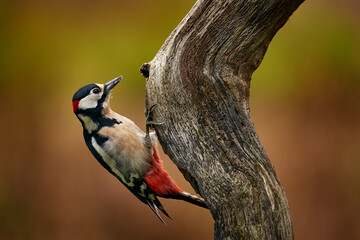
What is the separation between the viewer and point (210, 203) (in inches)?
64.7

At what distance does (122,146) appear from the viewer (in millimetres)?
1993

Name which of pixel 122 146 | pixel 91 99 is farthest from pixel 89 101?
pixel 122 146

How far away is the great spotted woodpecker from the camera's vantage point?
6.44 ft

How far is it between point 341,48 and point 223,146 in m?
1.76

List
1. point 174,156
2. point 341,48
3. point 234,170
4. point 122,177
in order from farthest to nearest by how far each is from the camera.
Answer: point 341,48 < point 122,177 < point 174,156 < point 234,170

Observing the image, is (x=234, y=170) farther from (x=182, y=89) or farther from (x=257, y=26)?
(x=257, y=26)

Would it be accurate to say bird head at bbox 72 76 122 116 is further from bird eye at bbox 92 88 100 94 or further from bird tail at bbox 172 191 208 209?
bird tail at bbox 172 191 208 209

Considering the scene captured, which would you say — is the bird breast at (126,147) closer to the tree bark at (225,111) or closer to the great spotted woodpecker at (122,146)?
the great spotted woodpecker at (122,146)

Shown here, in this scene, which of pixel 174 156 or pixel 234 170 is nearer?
pixel 234 170

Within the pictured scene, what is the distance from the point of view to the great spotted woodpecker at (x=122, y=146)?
1962mm

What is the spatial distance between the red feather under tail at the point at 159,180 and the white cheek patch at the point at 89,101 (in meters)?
0.39

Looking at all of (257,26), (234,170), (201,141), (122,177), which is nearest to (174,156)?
(201,141)

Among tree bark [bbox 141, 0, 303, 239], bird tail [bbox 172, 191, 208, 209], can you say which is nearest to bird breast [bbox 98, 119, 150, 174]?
bird tail [bbox 172, 191, 208, 209]

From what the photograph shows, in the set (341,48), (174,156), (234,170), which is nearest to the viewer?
(234,170)
